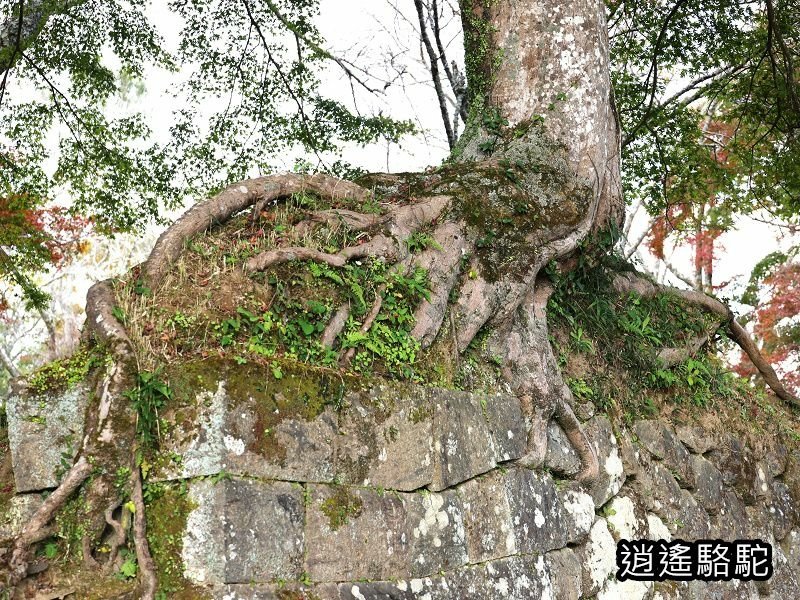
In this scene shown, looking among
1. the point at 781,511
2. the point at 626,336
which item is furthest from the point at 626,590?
the point at 781,511

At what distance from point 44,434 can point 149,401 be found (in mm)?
564

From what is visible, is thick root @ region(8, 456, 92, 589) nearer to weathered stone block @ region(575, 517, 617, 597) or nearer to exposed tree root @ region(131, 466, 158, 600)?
exposed tree root @ region(131, 466, 158, 600)

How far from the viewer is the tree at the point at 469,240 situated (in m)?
3.40

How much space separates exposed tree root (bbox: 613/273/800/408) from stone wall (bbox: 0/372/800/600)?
156 cm

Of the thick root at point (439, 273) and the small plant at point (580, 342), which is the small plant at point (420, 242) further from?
the small plant at point (580, 342)

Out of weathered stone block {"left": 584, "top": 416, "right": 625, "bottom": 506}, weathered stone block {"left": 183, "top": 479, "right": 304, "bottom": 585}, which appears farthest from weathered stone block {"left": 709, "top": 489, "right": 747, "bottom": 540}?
weathered stone block {"left": 183, "top": 479, "right": 304, "bottom": 585}

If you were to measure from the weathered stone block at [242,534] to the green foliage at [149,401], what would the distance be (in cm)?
28

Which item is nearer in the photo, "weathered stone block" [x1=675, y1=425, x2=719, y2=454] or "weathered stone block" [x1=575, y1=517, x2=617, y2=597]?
"weathered stone block" [x1=575, y1=517, x2=617, y2=597]

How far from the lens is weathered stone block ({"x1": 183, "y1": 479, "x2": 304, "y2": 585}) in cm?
318

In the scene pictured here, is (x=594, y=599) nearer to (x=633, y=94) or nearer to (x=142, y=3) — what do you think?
(x=633, y=94)

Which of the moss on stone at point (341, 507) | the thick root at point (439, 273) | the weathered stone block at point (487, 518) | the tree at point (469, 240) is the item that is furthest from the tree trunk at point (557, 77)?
the moss on stone at point (341, 507)

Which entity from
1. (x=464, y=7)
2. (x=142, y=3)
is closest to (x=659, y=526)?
(x=464, y=7)

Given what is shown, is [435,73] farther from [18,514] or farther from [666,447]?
[18,514]

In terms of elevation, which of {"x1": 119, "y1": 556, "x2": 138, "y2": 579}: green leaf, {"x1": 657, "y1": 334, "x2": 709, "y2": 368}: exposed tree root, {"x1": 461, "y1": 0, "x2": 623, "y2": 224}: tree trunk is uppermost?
Result: {"x1": 461, "y1": 0, "x2": 623, "y2": 224}: tree trunk
